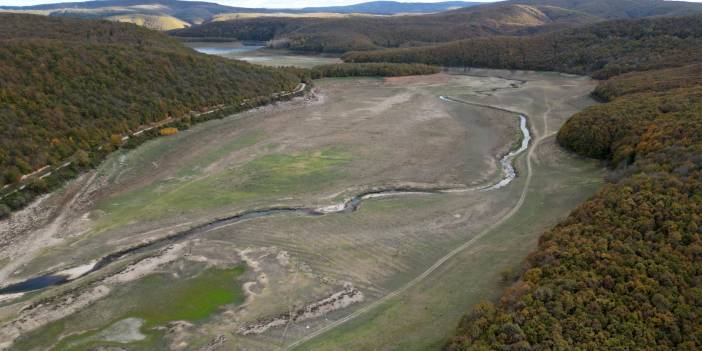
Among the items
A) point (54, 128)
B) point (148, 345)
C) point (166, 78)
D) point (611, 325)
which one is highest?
point (166, 78)

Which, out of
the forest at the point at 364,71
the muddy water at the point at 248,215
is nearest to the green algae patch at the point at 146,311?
the muddy water at the point at 248,215

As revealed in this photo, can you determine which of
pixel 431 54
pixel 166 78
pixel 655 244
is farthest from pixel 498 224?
pixel 431 54

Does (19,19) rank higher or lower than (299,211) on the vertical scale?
higher

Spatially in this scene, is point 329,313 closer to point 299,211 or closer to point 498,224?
point 299,211

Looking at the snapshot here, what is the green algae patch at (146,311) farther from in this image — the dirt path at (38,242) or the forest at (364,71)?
the forest at (364,71)

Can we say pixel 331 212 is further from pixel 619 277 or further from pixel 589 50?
pixel 589 50

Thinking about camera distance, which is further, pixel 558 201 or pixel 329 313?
pixel 558 201
